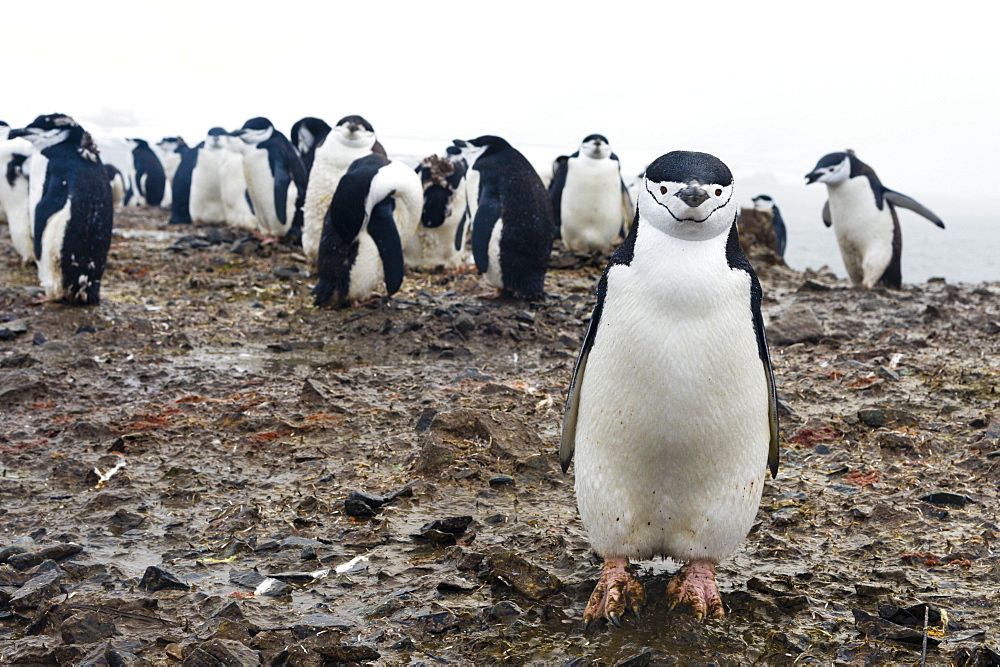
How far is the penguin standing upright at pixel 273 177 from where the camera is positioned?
1093 cm

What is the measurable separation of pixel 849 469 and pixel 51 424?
3.78 metres

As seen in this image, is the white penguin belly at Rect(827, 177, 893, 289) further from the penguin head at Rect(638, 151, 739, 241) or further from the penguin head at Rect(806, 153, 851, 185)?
the penguin head at Rect(638, 151, 739, 241)

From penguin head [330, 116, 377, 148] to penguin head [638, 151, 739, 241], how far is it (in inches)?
247

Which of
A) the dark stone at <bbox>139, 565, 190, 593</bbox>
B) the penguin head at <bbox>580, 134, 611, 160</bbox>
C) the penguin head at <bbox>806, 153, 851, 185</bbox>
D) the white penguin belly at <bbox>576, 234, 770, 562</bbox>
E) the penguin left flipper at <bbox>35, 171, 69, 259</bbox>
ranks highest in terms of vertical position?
the penguin head at <bbox>580, 134, 611, 160</bbox>

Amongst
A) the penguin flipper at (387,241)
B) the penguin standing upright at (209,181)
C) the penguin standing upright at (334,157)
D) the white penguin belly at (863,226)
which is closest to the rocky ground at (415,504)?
the penguin flipper at (387,241)

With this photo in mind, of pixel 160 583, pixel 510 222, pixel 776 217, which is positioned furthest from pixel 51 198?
pixel 776 217

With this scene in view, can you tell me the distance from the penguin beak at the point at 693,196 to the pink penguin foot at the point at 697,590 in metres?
1.08

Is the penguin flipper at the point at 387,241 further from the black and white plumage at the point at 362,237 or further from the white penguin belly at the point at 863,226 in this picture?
the white penguin belly at the point at 863,226

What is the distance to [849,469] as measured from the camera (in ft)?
12.2

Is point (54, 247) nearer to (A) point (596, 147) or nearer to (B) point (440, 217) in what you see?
(B) point (440, 217)

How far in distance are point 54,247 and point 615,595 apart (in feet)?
19.3

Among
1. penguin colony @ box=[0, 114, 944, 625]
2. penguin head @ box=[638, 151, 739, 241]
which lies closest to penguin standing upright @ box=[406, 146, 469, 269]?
penguin colony @ box=[0, 114, 944, 625]

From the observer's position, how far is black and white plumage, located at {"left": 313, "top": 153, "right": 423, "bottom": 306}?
7078 millimetres

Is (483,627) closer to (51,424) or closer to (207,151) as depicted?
(51,424)
